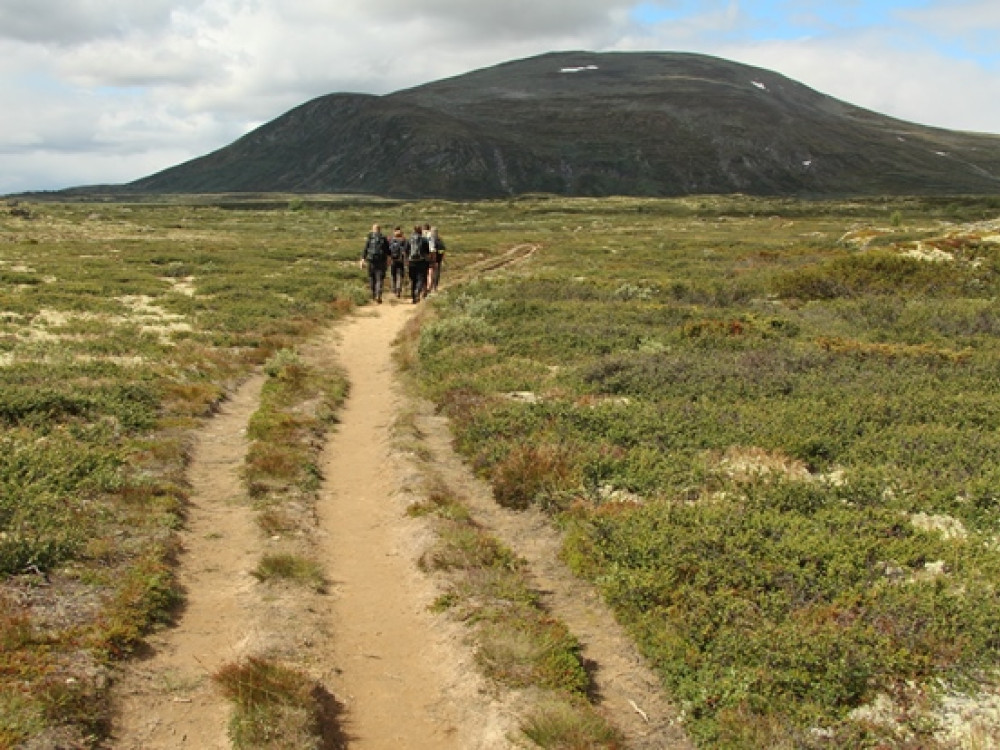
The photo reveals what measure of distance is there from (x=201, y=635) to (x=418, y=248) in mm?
23847

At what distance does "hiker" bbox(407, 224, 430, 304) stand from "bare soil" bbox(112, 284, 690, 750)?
18.4 meters

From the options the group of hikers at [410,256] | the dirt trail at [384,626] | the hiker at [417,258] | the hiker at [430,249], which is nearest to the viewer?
the dirt trail at [384,626]

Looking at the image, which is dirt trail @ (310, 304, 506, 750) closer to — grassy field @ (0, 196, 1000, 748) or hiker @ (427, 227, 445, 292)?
grassy field @ (0, 196, 1000, 748)

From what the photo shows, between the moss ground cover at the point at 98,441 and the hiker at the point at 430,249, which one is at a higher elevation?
the hiker at the point at 430,249

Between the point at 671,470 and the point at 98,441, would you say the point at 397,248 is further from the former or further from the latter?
the point at 671,470

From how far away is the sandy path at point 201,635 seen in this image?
21.6 ft

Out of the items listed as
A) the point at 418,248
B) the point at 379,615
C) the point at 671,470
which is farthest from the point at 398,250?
the point at 379,615

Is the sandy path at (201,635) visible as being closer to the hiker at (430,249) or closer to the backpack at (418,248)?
the backpack at (418,248)

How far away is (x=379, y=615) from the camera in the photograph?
8.78 meters

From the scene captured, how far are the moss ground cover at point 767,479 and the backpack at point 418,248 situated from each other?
13.2 ft

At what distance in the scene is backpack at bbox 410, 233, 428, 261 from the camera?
1202 inches

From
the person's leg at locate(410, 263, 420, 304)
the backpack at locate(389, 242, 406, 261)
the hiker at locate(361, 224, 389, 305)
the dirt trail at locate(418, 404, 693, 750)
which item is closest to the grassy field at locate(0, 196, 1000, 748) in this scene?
the dirt trail at locate(418, 404, 693, 750)

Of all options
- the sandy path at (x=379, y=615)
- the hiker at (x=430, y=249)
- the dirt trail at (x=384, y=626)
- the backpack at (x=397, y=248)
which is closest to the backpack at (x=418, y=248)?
the hiker at (x=430, y=249)

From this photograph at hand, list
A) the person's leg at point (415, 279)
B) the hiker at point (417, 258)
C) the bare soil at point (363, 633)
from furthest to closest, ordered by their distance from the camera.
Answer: the person's leg at point (415, 279) < the hiker at point (417, 258) < the bare soil at point (363, 633)
